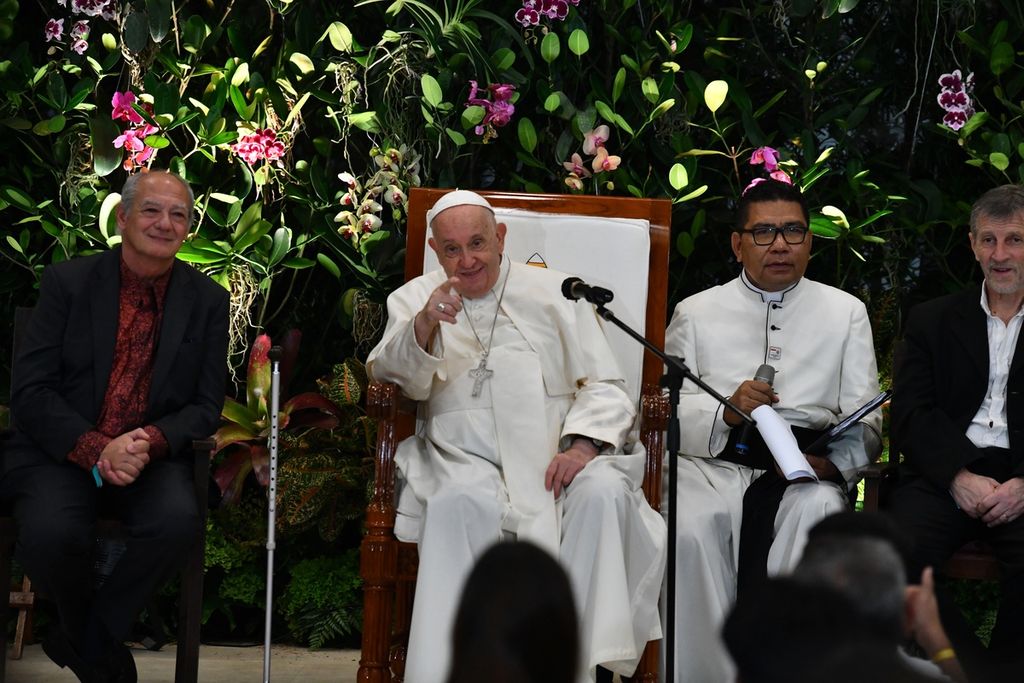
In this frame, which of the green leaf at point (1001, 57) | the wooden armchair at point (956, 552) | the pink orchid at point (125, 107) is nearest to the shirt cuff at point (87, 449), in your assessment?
the pink orchid at point (125, 107)

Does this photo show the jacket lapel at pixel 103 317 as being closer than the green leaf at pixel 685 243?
Yes

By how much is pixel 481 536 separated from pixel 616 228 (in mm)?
1388

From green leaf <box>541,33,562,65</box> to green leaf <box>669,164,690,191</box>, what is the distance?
664 mm

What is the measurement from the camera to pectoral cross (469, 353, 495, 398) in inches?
185

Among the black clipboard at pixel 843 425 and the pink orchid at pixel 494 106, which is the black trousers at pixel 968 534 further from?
the pink orchid at pixel 494 106

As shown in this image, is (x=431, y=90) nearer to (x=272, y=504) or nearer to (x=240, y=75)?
(x=240, y=75)

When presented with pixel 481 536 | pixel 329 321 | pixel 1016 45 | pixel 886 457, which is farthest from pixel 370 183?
pixel 1016 45

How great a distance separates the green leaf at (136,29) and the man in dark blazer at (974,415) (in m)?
3.27

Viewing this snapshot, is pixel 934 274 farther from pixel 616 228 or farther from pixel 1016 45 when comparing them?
pixel 616 228

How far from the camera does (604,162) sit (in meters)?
5.59

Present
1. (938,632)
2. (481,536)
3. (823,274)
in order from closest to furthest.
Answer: (938,632)
(481,536)
(823,274)

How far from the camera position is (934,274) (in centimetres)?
610

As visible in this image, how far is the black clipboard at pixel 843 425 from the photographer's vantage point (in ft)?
14.4

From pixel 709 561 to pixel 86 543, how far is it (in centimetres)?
198
